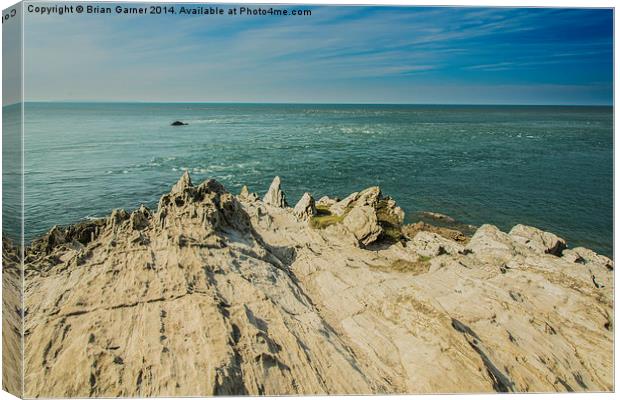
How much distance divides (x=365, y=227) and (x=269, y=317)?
6.12 meters

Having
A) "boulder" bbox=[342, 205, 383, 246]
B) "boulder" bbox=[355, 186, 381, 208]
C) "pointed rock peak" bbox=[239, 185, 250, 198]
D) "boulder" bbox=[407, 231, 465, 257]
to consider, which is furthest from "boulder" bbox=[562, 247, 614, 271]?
"pointed rock peak" bbox=[239, 185, 250, 198]

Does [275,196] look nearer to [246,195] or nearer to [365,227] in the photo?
[246,195]

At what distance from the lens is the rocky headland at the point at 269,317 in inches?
298

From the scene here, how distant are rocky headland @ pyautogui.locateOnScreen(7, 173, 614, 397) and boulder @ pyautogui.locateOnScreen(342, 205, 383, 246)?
214 centimetres

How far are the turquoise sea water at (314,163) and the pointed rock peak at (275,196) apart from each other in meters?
0.68

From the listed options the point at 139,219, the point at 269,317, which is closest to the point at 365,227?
the point at 269,317

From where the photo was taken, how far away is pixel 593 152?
13211 millimetres

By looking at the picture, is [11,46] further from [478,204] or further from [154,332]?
[478,204]

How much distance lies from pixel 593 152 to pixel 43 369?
46.9 feet

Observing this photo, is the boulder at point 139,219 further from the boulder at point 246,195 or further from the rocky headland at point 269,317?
the boulder at point 246,195

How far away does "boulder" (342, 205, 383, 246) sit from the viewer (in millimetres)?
14148

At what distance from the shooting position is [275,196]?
18.3 metres

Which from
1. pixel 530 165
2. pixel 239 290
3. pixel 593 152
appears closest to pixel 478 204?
pixel 530 165

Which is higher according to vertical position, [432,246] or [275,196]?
[275,196]
